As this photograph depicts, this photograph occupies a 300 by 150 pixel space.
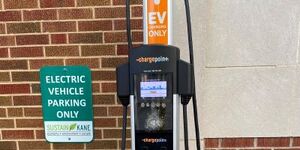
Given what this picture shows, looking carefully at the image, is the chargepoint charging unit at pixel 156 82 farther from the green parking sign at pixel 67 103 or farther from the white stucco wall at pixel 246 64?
the green parking sign at pixel 67 103

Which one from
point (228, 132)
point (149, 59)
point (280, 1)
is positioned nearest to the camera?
point (149, 59)

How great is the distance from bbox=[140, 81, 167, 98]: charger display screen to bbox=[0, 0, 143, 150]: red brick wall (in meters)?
0.68

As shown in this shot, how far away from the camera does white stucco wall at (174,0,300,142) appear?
7.54 feet

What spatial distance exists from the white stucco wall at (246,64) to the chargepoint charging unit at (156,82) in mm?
576

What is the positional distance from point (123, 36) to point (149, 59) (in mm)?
704

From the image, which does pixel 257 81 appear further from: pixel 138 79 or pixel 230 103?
pixel 138 79

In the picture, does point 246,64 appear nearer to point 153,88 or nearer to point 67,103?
point 153,88

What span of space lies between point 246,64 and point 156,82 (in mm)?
940

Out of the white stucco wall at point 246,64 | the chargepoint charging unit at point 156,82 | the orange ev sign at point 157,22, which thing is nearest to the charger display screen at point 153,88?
the chargepoint charging unit at point 156,82

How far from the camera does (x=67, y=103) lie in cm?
240

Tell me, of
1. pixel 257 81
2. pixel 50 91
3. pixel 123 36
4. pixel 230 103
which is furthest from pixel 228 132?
pixel 50 91

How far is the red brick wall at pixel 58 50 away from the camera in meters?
2.29

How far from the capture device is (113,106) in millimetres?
2406

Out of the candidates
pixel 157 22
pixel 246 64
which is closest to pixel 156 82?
pixel 157 22
